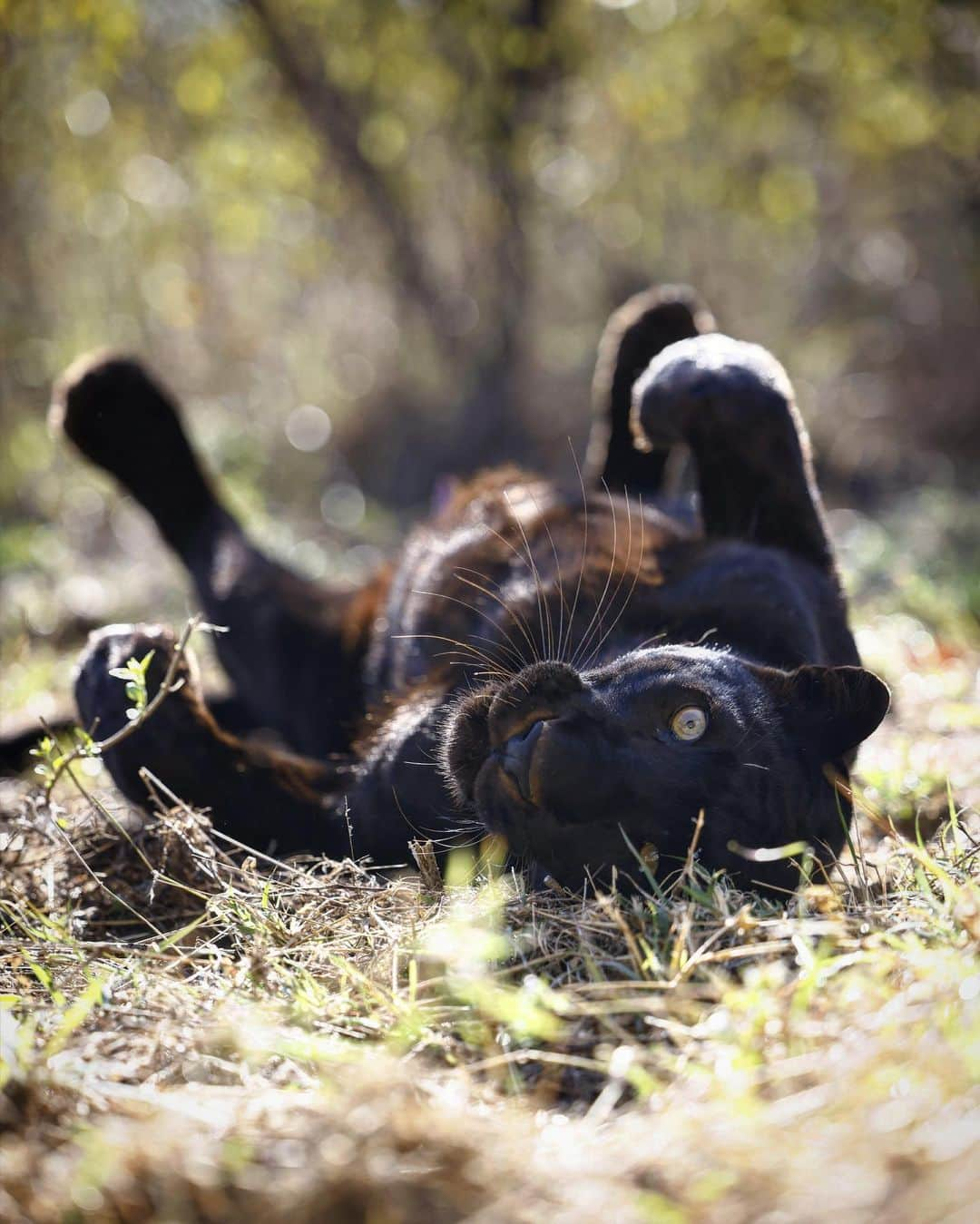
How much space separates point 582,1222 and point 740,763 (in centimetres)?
110

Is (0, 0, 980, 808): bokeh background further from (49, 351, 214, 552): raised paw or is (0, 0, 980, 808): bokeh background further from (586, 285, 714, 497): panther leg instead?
(586, 285, 714, 497): panther leg

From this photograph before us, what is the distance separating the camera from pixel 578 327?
8.09m

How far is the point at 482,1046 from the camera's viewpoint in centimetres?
166

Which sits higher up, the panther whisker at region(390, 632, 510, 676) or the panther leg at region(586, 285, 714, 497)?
the panther leg at region(586, 285, 714, 497)

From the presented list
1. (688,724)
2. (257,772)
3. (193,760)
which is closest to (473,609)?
(257,772)

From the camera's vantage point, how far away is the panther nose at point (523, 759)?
201 centimetres

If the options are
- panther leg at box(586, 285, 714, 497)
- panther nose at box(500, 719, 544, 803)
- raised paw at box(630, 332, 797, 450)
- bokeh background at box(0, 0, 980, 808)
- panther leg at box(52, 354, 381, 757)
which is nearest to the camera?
panther nose at box(500, 719, 544, 803)

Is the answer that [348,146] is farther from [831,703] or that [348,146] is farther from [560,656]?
[831,703]

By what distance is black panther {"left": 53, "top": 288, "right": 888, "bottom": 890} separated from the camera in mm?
2086

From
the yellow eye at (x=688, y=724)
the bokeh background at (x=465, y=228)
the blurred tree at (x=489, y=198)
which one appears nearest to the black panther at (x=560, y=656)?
the yellow eye at (x=688, y=724)

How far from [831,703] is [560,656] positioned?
0.64 m

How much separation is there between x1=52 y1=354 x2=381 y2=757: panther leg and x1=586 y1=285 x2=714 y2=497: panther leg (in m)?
1.03

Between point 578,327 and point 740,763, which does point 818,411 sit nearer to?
point 578,327

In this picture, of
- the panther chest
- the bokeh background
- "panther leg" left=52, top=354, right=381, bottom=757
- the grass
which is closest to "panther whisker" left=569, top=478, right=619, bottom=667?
the panther chest
